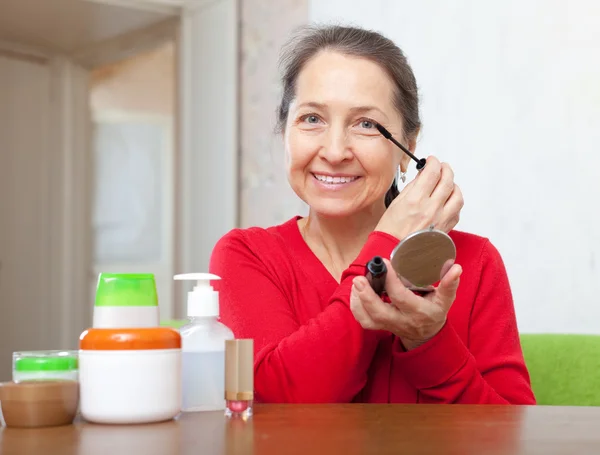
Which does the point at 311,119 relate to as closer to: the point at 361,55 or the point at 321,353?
the point at 361,55

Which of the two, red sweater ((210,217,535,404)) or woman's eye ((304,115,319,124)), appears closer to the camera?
red sweater ((210,217,535,404))

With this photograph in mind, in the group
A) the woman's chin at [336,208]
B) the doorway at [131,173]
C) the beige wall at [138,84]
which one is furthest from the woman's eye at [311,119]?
the beige wall at [138,84]

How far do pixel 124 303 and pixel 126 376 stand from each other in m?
0.06

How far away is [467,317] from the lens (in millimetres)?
1109

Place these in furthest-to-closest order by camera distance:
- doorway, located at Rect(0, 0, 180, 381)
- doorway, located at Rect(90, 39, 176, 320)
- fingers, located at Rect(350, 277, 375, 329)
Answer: doorway, located at Rect(90, 39, 176, 320), doorway, located at Rect(0, 0, 180, 381), fingers, located at Rect(350, 277, 375, 329)

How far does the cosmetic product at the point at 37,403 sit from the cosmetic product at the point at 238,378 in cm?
13

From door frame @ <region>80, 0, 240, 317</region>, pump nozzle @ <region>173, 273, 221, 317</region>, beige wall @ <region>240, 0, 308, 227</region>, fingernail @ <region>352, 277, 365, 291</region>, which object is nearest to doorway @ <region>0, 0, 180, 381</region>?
door frame @ <region>80, 0, 240, 317</region>

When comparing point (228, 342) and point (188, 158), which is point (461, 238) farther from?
point (188, 158)

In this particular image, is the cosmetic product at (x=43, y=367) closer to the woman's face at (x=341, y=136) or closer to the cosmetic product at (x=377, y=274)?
the cosmetic product at (x=377, y=274)

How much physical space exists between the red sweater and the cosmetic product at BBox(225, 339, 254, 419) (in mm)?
239

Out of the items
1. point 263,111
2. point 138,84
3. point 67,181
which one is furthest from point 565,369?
point 138,84

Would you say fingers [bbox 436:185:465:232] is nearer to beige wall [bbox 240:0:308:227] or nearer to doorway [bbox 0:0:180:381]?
beige wall [bbox 240:0:308:227]

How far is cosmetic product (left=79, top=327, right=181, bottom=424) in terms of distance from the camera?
65 cm

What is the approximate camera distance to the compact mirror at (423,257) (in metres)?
0.79
